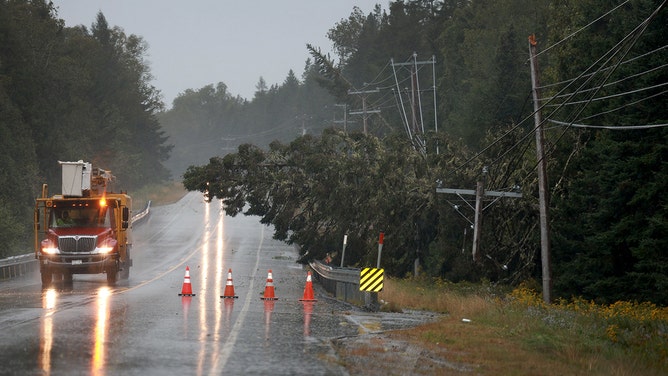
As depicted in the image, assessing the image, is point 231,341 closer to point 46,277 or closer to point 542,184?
point 46,277

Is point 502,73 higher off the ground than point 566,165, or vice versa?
point 502,73

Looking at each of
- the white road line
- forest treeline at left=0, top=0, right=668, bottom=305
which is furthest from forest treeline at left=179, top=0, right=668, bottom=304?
the white road line

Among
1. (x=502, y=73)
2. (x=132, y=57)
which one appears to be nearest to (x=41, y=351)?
(x=502, y=73)

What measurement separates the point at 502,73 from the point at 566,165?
33.6 metres

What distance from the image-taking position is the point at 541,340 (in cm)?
1778

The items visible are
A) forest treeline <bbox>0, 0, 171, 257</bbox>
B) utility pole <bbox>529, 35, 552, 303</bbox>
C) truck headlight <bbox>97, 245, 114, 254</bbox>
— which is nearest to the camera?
utility pole <bbox>529, 35, 552, 303</bbox>

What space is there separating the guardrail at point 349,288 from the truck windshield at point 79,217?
25.3 ft

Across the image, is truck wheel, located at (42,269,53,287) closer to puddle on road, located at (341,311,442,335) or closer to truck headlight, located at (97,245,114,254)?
truck headlight, located at (97,245,114,254)

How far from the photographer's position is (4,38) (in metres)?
75.6

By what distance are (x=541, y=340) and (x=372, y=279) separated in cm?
855

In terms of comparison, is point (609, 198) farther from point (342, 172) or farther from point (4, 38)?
point (4, 38)

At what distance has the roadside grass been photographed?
50.8 ft

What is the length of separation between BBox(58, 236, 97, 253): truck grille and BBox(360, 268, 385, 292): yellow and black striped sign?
11.0 m

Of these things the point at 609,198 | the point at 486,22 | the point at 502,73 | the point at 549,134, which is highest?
A: the point at 486,22
